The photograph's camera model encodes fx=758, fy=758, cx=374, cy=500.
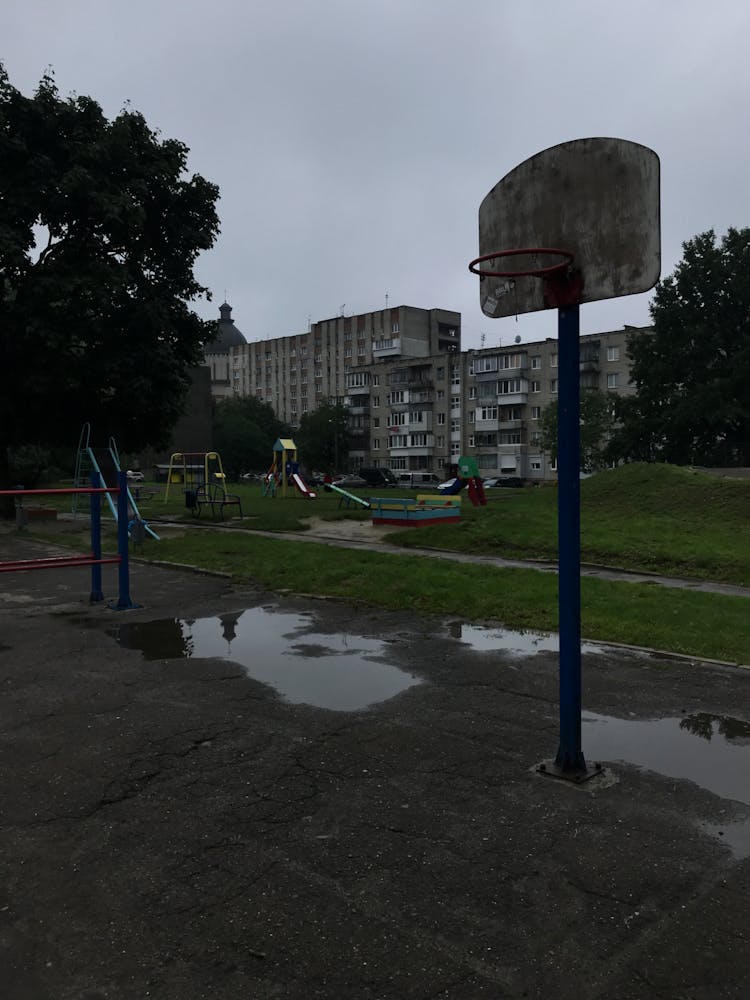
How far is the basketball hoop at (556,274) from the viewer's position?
4566 millimetres

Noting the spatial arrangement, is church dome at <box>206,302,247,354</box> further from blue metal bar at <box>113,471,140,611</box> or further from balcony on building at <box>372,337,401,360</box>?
blue metal bar at <box>113,471,140,611</box>

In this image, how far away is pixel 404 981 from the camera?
2738 mm

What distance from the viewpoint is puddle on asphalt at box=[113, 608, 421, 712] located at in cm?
631

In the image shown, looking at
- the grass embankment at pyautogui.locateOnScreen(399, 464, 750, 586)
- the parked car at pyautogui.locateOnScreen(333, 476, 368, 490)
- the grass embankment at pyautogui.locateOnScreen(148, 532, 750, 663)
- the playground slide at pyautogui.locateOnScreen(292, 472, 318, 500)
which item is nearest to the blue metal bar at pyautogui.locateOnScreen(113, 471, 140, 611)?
the grass embankment at pyautogui.locateOnScreen(148, 532, 750, 663)

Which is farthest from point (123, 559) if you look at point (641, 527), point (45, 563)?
point (641, 527)

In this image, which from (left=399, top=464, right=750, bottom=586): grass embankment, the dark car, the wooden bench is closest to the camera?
(left=399, top=464, right=750, bottom=586): grass embankment

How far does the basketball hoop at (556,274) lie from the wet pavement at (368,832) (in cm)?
→ 290

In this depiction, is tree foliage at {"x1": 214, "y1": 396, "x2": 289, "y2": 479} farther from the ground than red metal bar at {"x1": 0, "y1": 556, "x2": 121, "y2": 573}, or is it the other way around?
tree foliage at {"x1": 214, "y1": 396, "x2": 289, "y2": 479}

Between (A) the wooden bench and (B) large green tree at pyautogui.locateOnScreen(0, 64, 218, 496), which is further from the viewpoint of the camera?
(A) the wooden bench

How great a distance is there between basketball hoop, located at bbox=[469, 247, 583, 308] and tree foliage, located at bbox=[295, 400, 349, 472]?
90.3 m

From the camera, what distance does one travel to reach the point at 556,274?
4.65 metres

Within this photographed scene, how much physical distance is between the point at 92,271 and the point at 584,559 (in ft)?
55.8

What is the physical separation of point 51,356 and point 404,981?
24007 mm

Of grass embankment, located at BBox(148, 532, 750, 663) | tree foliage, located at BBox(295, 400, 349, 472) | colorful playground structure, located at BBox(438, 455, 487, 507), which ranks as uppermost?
tree foliage, located at BBox(295, 400, 349, 472)
